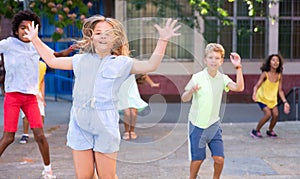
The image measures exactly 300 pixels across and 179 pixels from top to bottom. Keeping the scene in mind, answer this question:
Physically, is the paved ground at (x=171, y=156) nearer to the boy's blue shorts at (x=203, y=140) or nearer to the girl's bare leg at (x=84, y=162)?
the boy's blue shorts at (x=203, y=140)

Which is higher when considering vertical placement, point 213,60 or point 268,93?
point 213,60

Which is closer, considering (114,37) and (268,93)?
(114,37)

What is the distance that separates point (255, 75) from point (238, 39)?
113cm

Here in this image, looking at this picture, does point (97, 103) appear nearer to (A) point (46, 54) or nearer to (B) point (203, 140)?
(A) point (46, 54)

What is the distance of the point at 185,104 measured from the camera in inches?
195

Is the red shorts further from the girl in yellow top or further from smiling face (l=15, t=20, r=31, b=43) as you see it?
the girl in yellow top

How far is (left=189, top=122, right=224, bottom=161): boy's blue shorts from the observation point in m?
4.52

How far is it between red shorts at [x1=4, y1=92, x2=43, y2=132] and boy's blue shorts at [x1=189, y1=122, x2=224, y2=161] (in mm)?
1736

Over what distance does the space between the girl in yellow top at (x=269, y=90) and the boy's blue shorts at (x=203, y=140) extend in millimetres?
3154

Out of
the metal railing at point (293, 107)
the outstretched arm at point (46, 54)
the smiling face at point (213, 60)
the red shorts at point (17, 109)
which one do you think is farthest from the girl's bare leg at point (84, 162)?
the metal railing at point (293, 107)

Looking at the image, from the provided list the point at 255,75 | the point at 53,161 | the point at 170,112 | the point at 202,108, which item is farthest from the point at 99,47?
the point at 255,75

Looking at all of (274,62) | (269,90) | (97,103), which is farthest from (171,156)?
(97,103)

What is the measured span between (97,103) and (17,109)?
196cm

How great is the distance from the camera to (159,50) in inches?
130
